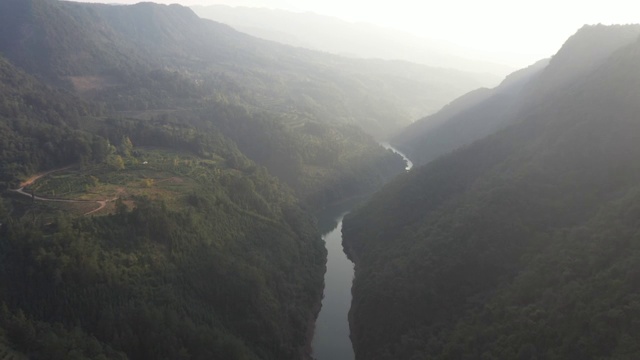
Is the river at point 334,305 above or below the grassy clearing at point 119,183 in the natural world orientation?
below

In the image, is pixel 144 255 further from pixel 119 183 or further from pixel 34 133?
pixel 34 133

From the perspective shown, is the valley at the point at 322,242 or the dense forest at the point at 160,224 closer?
the valley at the point at 322,242


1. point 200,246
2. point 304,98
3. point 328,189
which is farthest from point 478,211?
point 304,98

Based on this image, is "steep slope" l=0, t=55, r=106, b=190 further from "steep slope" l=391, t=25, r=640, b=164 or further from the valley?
"steep slope" l=391, t=25, r=640, b=164

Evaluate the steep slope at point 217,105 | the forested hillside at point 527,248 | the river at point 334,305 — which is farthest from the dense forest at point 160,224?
the forested hillside at point 527,248

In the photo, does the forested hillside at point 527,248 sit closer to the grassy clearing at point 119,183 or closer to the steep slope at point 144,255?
the steep slope at point 144,255

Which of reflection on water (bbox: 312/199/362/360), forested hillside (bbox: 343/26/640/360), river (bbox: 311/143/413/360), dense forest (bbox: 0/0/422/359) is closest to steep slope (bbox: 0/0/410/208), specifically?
dense forest (bbox: 0/0/422/359)

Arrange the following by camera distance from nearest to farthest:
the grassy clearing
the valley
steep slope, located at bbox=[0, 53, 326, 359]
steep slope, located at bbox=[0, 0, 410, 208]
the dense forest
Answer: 1. the valley
2. steep slope, located at bbox=[0, 53, 326, 359]
3. the dense forest
4. the grassy clearing
5. steep slope, located at bbox=[0, 0, 410, 208]
